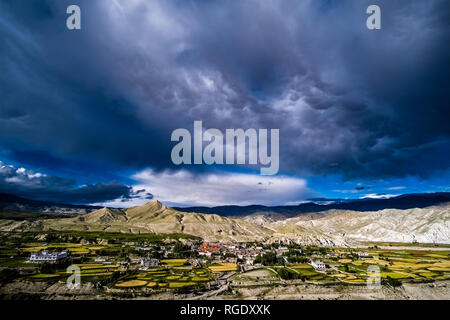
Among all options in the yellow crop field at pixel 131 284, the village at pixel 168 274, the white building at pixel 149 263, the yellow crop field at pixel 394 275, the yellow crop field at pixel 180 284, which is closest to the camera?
the village at pixel 168 274

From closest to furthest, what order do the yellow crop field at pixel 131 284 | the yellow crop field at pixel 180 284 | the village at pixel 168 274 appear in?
the village at pixel 168 274 → the yellow crop field at pixel 131 284 → the yellow crop field at pixel 180 284

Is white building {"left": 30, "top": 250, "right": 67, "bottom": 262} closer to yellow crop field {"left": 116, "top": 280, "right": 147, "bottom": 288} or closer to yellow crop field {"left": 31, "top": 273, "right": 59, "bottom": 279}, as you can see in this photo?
yellow crop field {"left": 31, "top": 273, "right": 59, "bottom": 279}

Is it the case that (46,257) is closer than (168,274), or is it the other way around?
(168,274)

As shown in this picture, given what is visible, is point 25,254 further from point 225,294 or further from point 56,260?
point 225,294

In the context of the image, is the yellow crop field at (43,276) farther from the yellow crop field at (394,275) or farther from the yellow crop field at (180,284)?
the yellow crop field at (394,275)

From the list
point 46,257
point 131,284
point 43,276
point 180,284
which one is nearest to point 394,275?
point 180,284

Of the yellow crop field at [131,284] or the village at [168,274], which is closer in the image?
the village at [168,274]

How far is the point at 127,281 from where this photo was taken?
57.0m

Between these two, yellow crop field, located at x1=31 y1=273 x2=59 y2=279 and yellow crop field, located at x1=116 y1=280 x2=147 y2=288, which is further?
yellow crop field, located at x1=31 y1=273 x2=59 y2=279

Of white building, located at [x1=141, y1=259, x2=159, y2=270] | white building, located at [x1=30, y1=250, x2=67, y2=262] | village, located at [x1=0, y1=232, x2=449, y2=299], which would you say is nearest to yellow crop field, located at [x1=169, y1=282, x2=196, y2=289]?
village, located at [x1=0, y1=232, x2=449, y2=299]

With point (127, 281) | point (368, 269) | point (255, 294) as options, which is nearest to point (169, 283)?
point (127, 281)

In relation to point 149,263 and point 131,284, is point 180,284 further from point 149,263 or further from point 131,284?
point 149,263

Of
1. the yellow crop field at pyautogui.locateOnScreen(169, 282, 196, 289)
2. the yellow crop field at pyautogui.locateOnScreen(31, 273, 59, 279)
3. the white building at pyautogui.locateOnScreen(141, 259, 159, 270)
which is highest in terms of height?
the yellow crop field at pyautogui.locateOnScreen(31, 273, 59, 279)

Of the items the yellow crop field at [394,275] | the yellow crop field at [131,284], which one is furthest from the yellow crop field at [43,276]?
the yellow crop field at [394,275]
